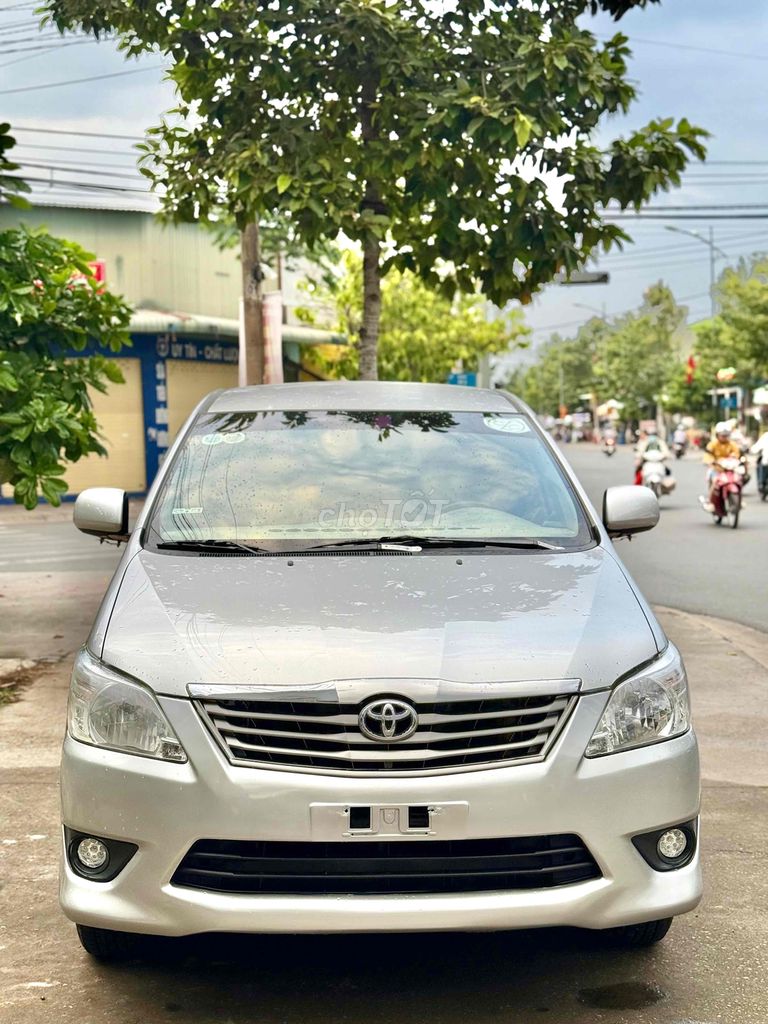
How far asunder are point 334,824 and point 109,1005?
89cm

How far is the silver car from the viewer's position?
11.0ft

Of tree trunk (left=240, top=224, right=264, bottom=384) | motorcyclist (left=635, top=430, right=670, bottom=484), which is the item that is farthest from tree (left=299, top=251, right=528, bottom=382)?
tree trunk (left=240, top=224, right=264, bottom=384)

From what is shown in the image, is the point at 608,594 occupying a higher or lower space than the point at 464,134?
lower

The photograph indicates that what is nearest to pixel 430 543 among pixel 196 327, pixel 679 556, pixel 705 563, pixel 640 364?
pixel 705 563

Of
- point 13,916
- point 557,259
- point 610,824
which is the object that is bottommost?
point 13,916

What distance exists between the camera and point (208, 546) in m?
4.43

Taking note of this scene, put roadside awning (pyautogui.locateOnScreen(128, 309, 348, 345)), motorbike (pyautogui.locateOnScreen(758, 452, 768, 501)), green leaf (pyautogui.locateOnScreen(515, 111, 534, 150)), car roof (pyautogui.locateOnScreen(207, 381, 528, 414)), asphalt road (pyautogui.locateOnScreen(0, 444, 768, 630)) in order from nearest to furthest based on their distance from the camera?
car roof (pyautogui.locateOnScreen(207, 381, 528, 414))
green leaf (pyautogui.locateOnScreen(515, 111, 534, 150))
asphalt road (pyautogui.locateOnScreen(0, 444, 768, 630))
motorbike (pyautogui.locateOnScreen(758, 452, 768, 501))
roadside awning (pyautogui.locateOnScreen(128, 309, 348, 345))

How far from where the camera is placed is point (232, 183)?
995cm

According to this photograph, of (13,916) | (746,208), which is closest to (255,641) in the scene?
(13,916)

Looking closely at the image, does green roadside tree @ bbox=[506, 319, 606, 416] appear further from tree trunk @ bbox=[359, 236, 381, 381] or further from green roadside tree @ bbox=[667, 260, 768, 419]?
tree trunk @ bbox=[359, 236, 381, 381]

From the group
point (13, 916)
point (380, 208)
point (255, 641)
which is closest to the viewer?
point (255, 641)

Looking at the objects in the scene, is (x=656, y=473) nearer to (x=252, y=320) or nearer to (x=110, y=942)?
(x=252, y=320)

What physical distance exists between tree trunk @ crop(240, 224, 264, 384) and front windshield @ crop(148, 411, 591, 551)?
12874 millimetres

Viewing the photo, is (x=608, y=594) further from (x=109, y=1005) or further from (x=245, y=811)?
Result: (x=109, y=1005)
